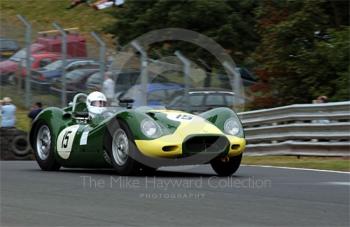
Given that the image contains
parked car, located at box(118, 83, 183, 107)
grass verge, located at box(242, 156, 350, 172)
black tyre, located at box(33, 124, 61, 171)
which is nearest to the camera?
black tyre, located at box(33, 124, 61, 171)

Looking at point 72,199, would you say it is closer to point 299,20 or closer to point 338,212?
point 338,212

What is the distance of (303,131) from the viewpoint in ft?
50.6

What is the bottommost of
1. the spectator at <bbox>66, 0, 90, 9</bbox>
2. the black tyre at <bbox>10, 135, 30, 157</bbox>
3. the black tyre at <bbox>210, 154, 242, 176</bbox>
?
the black tyre at <bbox>210, 154, 242, 176</bbox>

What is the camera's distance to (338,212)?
683 centimetres

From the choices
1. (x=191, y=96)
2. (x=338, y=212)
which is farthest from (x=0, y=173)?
(x=191, y=96)

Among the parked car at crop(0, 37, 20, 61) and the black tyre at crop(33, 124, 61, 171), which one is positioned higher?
the parked car at crop(0, 37, 20, 61)

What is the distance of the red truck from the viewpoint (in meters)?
21.5

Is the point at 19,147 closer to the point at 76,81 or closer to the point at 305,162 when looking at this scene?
the point at 76,81

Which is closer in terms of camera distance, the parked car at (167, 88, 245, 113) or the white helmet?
the white helmet

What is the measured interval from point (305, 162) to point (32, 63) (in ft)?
35.1

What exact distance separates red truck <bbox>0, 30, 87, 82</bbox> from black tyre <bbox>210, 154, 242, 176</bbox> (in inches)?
466

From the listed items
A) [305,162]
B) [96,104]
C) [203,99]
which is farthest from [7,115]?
[305,162]

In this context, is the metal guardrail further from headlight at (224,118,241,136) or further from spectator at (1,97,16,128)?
spectator at (1,97,16,128)

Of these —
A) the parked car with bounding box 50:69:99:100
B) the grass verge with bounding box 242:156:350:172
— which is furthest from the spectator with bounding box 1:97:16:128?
the grass verge with bounding box 242:156:350:172
